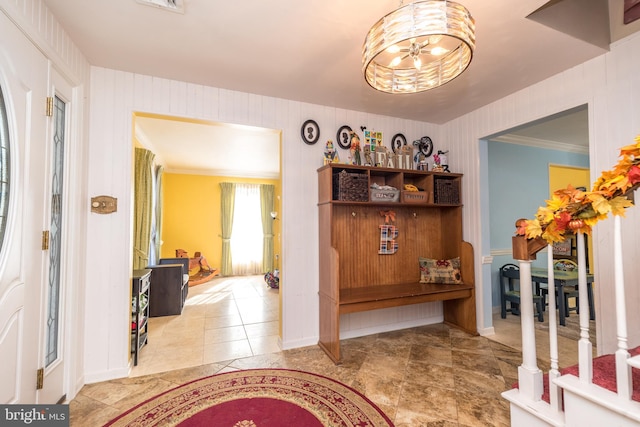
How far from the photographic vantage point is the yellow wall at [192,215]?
6.79 m

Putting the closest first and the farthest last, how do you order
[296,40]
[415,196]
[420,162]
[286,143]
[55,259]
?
[55,259] → [296,40] → [286,143] → [415,196] → [420,162]

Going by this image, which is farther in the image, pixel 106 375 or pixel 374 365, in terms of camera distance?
pixel 374 365

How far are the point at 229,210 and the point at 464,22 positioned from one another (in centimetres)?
676

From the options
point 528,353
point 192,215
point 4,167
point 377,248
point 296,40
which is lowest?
point 528,353

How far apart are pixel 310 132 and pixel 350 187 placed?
80cm

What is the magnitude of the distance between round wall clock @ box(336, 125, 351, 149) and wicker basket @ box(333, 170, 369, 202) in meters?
0.52

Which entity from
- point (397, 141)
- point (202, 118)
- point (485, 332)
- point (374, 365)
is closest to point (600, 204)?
point (374, 365)

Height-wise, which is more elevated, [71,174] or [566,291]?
[71,174]

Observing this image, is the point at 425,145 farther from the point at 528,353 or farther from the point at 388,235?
the point at 528,353

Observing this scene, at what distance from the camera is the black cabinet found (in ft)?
13.3

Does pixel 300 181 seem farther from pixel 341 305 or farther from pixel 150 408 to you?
pixel 150 408

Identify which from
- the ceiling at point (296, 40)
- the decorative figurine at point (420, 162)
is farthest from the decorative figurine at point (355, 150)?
the decorative figurine at point (420, 162)

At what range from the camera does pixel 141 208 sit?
414 cm

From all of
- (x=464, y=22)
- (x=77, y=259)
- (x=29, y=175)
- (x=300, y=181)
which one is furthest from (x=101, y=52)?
(x=464, y=22)
